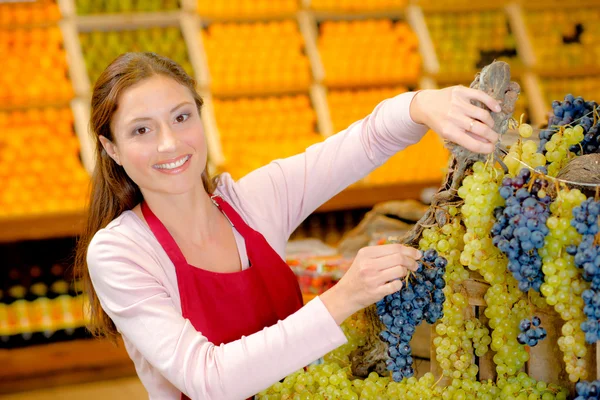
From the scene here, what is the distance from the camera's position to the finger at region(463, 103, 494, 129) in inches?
48.9

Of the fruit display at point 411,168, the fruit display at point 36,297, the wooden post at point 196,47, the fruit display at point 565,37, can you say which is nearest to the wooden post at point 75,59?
the wooden post at point 196,47

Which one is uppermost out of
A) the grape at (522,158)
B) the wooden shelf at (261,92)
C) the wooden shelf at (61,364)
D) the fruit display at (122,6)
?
the fruit display at (122,6)

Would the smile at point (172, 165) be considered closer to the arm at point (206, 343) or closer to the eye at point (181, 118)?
the eye at point (181, 118)

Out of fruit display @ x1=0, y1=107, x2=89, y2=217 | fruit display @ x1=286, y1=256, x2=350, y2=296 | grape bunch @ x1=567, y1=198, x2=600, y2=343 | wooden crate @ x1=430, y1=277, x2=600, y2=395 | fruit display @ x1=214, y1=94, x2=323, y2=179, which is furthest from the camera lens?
fruit display @ x1=214, y1=94, x2=323, y2=179

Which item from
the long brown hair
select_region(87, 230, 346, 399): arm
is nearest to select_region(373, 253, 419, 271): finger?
select_region(87, 230, 346, 399): arm

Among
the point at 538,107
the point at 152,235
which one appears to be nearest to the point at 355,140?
the point at 152,235

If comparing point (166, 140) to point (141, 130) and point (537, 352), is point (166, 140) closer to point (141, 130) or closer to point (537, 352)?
point (141, 130)

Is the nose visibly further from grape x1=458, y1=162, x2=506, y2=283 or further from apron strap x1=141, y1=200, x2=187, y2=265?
grape x1=458, y1=162, x2=506, y2=283

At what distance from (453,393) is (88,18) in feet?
12.1

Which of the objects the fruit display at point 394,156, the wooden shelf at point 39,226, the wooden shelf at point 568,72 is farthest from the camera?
the wooden shelf at point 568,72

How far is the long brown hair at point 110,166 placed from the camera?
5.15 feet

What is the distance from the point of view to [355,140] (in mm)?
1814

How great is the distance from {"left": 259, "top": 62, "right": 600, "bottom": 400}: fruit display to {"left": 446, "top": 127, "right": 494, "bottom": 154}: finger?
0.02 metres

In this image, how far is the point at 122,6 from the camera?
455cm
